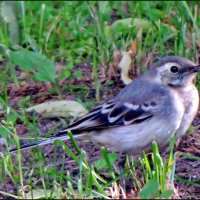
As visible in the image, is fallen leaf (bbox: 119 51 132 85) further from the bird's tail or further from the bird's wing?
the bird's tail

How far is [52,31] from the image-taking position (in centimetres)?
927

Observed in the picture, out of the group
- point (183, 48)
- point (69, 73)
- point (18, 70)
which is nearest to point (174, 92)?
A: point (183, 48)

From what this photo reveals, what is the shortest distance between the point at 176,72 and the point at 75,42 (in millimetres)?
2235

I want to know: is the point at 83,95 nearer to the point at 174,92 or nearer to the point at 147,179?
the point at 174,92

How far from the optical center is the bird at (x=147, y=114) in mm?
6688

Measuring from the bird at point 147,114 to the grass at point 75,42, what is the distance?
0.66 feet

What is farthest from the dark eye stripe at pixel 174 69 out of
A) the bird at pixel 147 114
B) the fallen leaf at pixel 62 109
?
the fallen leaf at pixel 62 109

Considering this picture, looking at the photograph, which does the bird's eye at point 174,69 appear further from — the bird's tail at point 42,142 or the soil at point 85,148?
the bird's tail at point 42,142

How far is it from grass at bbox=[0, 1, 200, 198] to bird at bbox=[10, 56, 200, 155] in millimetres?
201

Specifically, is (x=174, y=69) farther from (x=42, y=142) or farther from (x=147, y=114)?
(x=42, y=142)

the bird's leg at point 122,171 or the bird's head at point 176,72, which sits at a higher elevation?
the bird's head at point 176,72

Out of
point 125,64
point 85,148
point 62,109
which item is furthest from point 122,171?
point 125,64

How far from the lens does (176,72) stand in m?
7.09

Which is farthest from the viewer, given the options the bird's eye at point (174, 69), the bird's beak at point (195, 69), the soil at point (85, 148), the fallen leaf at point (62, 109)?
the fallen leaf at point (62, 109)
